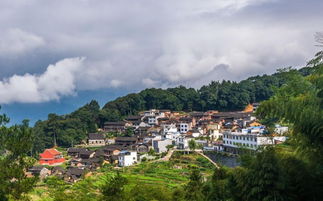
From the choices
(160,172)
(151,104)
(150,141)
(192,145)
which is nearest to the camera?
(160,172)

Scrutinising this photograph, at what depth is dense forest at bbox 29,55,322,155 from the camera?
144 ft

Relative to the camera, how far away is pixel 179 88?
6053 cm

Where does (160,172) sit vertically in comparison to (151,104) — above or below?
below

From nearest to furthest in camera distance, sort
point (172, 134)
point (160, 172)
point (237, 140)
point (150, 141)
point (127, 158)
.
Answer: point (160, 172), point (237, 140), point (127, 158), point (150, 141), point (172, 134)

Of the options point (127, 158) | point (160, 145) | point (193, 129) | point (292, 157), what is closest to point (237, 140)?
point (160, 145)

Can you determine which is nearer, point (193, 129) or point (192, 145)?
point (192, 145)

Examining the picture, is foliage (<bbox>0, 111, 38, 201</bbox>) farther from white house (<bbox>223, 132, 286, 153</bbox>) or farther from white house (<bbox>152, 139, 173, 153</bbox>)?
white house (<bbox>152, 139, 173, 153</bbox>)

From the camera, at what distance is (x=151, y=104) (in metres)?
56.8

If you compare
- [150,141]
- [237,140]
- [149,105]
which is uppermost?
[149,105]

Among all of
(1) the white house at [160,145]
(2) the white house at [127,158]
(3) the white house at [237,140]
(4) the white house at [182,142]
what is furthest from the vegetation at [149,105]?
(3) the white house at [237,140]

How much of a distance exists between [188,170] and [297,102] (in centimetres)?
2198

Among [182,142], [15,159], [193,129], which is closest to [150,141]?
[182,142]

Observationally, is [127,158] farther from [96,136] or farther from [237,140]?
[96,136]

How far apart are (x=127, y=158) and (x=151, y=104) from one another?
26684mm
